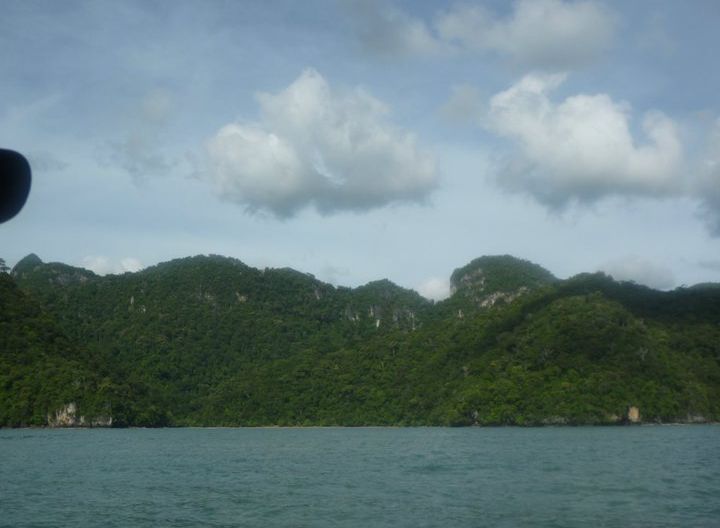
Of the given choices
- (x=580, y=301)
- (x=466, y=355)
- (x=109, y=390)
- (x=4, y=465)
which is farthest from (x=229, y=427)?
(x=4, y=465)

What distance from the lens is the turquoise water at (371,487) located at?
34188 mm

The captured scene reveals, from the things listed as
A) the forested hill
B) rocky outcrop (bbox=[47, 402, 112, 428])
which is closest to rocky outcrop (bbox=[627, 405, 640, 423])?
the forested hill

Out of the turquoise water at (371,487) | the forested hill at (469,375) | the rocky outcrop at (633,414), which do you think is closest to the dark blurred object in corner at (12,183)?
the turquoise water at (371,487)

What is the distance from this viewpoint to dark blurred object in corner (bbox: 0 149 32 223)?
8.43 ft

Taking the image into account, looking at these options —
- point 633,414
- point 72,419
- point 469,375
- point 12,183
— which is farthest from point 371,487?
point 469,375

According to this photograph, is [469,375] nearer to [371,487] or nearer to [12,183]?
[371,487]

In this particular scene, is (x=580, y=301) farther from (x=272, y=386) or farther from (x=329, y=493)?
(x=329, y=493)

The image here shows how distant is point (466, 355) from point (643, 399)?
1635 inches

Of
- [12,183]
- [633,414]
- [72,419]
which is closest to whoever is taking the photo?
[12,183]

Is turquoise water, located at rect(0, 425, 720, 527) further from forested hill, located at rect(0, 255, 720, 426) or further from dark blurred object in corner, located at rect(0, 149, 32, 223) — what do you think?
forested hill, located at rect(0, 255, 720, 426)

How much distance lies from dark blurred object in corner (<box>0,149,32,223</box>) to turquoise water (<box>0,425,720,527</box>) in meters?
31.1

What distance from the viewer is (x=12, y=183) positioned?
2607mm

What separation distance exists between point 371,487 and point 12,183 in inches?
1740

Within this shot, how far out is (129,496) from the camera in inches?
1689
